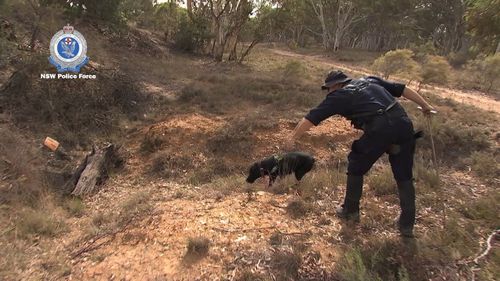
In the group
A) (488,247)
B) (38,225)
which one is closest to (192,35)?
(38,225)

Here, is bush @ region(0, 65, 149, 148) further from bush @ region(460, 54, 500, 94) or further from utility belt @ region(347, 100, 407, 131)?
bush @ region(460, 54, 500, 94)

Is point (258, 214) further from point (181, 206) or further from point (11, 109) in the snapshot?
point (11, 109)

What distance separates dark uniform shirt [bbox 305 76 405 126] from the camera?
337cm

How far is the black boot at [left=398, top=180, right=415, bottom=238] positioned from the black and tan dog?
191 centimetres

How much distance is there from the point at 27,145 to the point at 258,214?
5068 millimetres

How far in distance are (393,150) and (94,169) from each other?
4953 mm

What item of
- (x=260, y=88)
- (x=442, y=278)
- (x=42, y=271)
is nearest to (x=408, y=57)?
(x=260, y=88)

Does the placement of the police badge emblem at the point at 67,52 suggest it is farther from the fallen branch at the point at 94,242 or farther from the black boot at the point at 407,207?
the black boot at the point at 407,207

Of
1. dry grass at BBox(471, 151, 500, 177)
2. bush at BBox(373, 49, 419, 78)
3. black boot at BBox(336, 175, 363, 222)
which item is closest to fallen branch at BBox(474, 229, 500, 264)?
black boot at BBox(336, 175, 363, 222)

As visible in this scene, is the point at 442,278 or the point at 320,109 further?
the point at 320,109

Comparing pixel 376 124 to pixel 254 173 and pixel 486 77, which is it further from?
pixel 486 77

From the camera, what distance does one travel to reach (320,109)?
3371 mm

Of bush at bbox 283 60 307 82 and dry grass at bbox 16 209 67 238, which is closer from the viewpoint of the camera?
dry grass at bbox 16 209 67 238

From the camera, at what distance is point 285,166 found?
17.9ft
